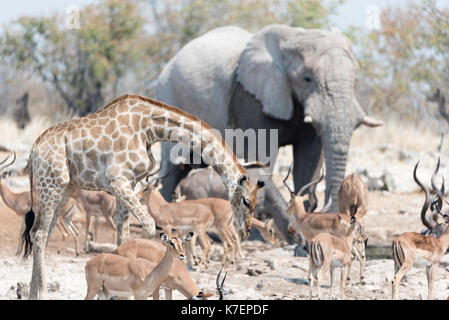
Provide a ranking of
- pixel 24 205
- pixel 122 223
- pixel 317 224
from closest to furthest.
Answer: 1. pixel 122 223
2. pixel 317 224
3. pixel 24 205

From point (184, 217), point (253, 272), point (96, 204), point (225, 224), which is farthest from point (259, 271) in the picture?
point (96, 204)

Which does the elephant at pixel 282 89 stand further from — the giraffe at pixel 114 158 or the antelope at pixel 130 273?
the antelope at pixel 130 273

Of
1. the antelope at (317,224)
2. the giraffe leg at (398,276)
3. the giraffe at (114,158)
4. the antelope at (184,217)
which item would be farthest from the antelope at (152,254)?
the antelope at (184,217)

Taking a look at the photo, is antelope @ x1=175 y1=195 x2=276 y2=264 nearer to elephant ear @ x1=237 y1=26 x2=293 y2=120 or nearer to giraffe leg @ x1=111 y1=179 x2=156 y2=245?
elephant ear @ x1=237 y1=26 x2=293 y2=120

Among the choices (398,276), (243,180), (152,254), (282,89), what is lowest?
(398,276)

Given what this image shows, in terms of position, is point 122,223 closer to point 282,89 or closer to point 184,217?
point 184,217

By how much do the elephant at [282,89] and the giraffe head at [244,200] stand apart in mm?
4192

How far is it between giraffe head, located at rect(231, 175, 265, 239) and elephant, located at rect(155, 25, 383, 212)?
419 centimetres

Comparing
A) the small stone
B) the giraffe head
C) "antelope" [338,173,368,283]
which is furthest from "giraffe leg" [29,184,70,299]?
"antelope" [338,173,368,283]

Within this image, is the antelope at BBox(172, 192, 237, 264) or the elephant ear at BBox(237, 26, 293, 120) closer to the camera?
the antelope at BBox(172, 192, 237, 264)

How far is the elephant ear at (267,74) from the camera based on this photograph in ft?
41.6

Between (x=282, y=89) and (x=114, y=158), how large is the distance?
5493 mm

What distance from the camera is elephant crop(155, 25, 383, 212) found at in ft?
39.0

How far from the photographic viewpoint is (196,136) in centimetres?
780
